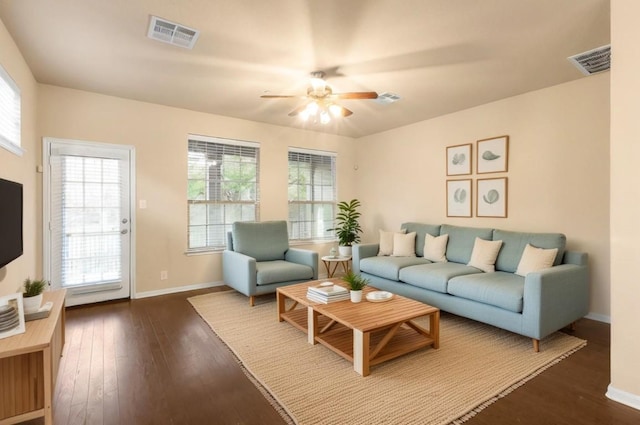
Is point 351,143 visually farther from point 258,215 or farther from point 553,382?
point 553,382

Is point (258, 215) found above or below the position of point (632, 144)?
below

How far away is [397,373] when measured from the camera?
2289mm

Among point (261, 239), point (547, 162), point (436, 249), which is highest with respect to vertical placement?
point (547, 162)

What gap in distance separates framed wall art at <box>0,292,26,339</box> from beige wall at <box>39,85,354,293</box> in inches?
88.8

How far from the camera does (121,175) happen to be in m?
4.04

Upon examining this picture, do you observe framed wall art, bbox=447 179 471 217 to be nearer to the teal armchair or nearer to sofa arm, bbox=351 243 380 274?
sofa arm, bbox=351 243 380 274

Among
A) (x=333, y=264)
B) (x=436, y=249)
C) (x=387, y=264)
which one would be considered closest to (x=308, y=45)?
(x=387, y=264)

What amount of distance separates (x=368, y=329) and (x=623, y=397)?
61.3 inches

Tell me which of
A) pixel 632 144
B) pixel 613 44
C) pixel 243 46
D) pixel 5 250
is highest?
pixel 243 46

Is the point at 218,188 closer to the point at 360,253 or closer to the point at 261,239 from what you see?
the point at 261,239

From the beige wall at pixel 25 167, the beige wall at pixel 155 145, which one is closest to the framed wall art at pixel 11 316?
the beige wall at pixel 25 167

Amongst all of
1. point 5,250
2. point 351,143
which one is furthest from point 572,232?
point 5,250

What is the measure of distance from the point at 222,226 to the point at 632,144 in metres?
4.46

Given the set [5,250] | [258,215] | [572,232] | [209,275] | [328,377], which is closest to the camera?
[5,250]
